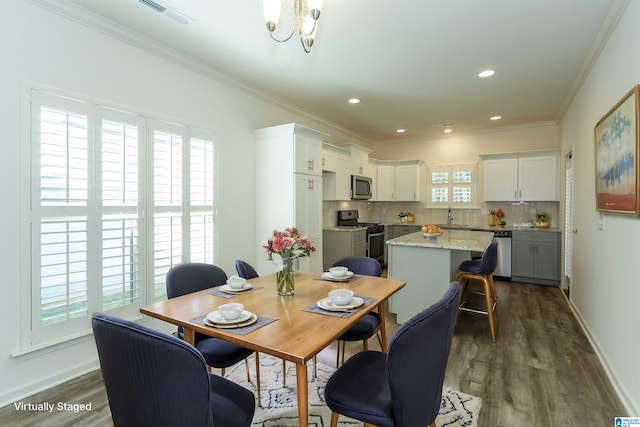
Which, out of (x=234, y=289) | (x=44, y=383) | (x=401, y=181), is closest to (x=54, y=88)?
(x=234, y=289)

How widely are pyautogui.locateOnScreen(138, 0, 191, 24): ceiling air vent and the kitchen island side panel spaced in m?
2.87

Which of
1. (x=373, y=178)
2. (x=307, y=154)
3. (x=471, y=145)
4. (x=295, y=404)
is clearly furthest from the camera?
(x=373, y=178)

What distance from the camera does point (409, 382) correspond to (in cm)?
120

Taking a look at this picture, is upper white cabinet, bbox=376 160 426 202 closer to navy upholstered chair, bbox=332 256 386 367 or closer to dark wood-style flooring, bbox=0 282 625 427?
dark wood-style flooring, bbox=0 282 625 427

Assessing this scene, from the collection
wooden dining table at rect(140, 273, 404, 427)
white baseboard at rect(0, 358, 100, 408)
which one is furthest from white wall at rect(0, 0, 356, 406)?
wooden dining table at rect(140, 273, 404, 427)

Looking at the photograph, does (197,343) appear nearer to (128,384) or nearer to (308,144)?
(128,384)

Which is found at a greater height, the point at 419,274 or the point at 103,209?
the point at 103,209

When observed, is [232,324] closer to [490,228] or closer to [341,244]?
[341,244]

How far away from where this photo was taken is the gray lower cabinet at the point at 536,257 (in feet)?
16.5

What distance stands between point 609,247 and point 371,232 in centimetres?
359

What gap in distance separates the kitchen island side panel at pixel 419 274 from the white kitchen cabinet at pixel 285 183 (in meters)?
1.17

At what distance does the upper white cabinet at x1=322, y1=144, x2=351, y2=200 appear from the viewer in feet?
16.8

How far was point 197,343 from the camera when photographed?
197 centimetres

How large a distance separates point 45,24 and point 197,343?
2.47m
